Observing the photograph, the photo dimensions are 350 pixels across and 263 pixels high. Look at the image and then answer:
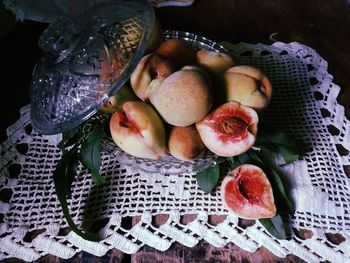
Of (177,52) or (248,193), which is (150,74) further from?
(248,193)

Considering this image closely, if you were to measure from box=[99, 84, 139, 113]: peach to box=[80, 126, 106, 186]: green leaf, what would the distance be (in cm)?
4

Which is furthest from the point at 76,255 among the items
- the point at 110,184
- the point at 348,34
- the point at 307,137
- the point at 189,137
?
the point at 348,34

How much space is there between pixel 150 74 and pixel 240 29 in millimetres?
367

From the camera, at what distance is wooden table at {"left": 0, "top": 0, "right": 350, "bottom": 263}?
673mm

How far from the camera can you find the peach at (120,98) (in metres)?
0.49

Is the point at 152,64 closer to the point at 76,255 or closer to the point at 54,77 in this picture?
the point at 54,77

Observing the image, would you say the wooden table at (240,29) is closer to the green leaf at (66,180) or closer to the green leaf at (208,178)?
the green leaf at (66,180)

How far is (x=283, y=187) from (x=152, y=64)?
0.25 metres

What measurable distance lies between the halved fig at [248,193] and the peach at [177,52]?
0.17m

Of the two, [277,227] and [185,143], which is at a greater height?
[185,143]

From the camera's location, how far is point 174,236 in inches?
19.4

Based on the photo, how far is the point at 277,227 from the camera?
49 centimetres

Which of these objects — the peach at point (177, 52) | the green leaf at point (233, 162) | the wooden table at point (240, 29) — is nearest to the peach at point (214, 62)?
the peach at point (177, 52)

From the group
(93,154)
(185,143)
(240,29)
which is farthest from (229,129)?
(240,29)
